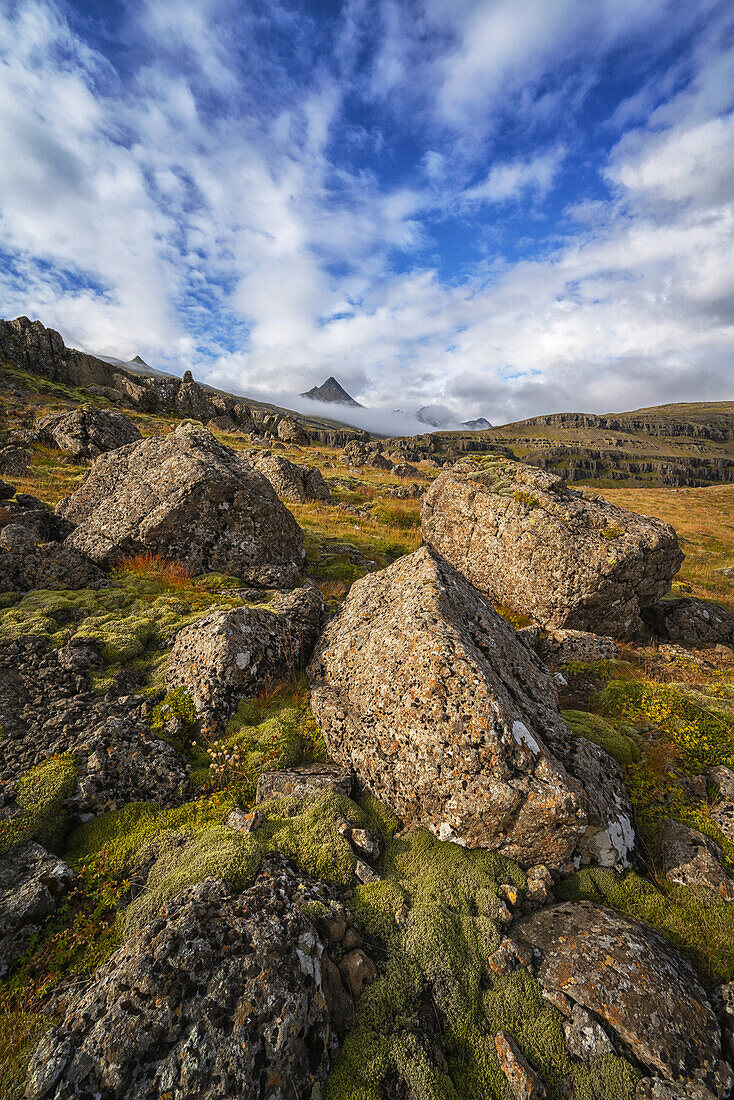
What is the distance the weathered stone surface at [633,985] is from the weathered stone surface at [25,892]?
5078 millimetres

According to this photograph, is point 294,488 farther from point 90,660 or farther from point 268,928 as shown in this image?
point 268,928

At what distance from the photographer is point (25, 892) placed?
4.16m

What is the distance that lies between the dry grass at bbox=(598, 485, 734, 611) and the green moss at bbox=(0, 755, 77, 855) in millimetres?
24888

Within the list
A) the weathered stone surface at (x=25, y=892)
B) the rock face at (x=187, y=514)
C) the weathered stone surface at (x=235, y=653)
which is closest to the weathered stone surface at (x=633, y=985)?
the weathered stone surface at (x=25, y=892)

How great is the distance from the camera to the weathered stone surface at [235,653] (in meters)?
7.16

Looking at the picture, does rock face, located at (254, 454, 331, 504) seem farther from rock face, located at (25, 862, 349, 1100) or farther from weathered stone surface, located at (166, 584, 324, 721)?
rock face, located at (25, 862, 349, 1100)

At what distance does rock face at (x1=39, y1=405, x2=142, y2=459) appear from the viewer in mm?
28500

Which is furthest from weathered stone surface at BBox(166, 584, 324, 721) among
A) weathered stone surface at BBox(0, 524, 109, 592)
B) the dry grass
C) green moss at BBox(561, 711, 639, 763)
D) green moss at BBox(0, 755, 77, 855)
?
the dry grass

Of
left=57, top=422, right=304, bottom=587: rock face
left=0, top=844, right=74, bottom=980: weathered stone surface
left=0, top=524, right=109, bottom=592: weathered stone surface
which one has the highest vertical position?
left=57, top=422, right=304, bottom=587: rock face

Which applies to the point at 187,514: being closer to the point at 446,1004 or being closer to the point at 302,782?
the point at 302,782

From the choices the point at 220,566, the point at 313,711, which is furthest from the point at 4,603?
the point at 313,711

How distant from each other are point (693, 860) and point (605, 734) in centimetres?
238

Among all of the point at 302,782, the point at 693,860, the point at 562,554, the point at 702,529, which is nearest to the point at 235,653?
the point at 302,782

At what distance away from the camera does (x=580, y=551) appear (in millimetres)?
13719
